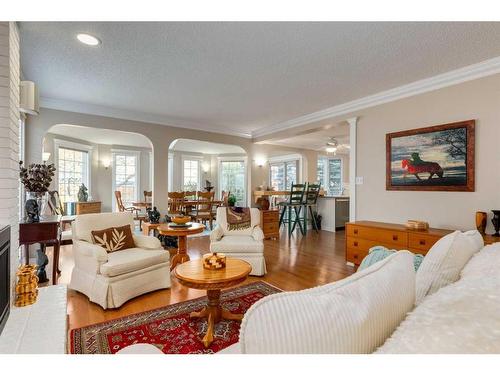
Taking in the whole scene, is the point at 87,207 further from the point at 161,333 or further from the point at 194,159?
the point at 161,333

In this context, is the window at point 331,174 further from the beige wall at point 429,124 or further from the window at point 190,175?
the beige wall at point 429,124

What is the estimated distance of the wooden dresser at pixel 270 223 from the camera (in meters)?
5.36

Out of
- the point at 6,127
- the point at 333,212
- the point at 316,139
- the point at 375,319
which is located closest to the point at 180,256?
the point at 6,127

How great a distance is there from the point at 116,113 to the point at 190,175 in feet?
15.8

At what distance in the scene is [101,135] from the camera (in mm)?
6551

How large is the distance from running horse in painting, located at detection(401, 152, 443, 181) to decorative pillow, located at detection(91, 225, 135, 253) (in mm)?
3479

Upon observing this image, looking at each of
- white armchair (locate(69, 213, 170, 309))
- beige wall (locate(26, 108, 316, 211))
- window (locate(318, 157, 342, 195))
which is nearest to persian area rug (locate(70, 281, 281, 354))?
white armchair (locate(69, 213, 170, 309))

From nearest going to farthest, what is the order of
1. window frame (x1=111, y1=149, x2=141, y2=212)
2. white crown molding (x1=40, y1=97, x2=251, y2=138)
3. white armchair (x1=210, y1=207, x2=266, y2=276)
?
white armchair (x1=210, y1=207, x2=266, y2=276) → white crown molding (x1=40, y1=97, x2=251, y2=138) → window frame (x1=111, y1=149, x2=141, y2=212)

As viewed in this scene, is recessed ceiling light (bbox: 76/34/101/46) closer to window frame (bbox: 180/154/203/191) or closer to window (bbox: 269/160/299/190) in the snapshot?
window (bbox: 269/160/299/190)

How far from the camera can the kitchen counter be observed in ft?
21.1

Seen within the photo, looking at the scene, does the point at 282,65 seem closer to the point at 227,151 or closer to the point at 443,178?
the point at 443,178
